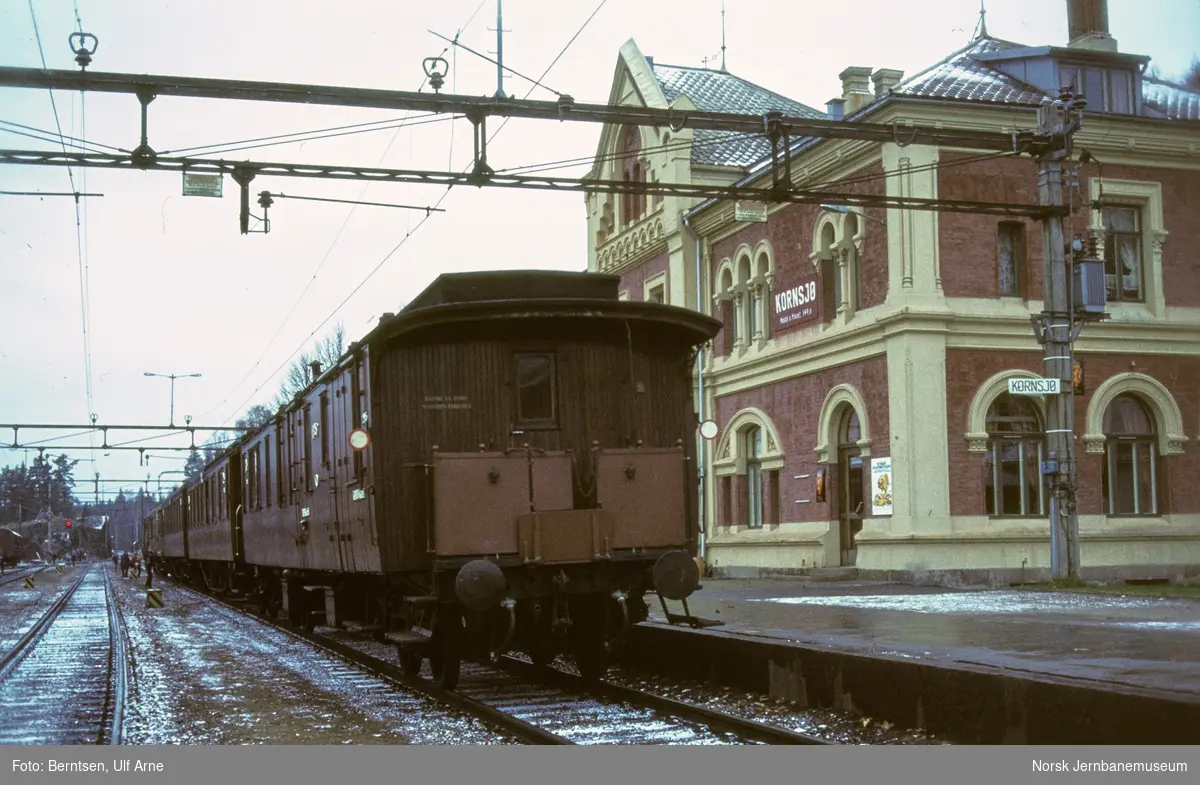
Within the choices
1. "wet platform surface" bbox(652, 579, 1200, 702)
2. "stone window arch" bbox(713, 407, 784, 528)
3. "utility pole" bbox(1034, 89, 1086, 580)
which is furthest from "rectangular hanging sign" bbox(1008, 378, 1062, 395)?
"stone window arch" bbox(713, 407, 784, 528)

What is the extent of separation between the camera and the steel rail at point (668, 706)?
8938 mm

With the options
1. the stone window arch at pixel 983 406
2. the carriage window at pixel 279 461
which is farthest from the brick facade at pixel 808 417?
the carriage window at pixel 279 461

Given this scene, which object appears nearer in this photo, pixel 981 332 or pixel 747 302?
pixel 981 332

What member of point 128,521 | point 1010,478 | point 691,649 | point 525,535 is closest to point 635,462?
point 525,535

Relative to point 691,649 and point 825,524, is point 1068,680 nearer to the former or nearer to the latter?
point 691,649

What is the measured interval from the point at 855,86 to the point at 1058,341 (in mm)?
10555

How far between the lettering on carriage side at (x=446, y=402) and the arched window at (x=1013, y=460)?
14.8 m

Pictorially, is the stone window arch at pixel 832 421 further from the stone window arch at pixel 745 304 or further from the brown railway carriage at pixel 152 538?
the brown railway carriage at pixel 152 538

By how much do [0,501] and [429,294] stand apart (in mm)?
54352

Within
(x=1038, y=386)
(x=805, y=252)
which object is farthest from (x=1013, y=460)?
(x=1038, y=386)

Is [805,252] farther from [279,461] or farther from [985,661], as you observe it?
[985,661]

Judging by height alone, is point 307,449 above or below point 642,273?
below

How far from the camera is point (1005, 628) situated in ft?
41.2

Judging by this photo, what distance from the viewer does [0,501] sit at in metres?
60.4
